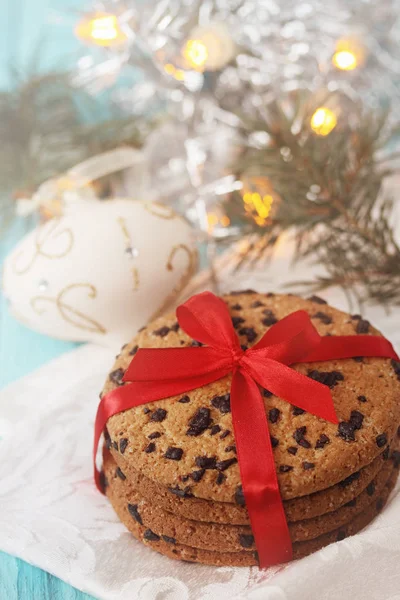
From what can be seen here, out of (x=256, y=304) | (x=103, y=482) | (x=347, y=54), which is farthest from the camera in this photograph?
(x=347, y=54)

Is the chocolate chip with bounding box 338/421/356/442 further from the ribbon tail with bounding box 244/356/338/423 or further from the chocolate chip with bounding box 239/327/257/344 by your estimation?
the chocolate chip with bounding box 239/327/257/344

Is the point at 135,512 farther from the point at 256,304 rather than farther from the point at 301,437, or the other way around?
the point at 256,304

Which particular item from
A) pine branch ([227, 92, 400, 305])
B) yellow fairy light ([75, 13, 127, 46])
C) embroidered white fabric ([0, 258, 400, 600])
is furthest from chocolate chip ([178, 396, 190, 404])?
yellow fairy light ([75, 13, 127, 46])

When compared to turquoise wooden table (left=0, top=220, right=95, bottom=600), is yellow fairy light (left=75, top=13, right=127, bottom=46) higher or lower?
higher

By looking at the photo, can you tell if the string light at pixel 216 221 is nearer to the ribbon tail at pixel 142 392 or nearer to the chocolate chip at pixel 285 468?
the ribbon tail at pixel 142 392

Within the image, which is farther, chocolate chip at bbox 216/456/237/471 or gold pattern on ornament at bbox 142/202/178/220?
gold pattern on ornament at bbox 142/202/178/220

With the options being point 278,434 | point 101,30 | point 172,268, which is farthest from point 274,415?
point 101,30
